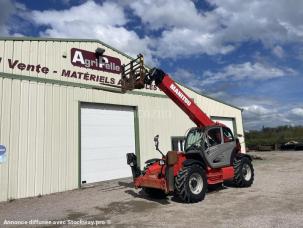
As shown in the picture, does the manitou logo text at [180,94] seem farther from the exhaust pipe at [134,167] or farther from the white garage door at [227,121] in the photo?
the white garage door at [227,121]

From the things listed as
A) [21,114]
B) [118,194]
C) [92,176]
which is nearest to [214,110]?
[92,176]

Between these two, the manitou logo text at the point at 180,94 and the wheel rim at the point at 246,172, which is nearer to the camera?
the manitou logo text at the point at 180,94

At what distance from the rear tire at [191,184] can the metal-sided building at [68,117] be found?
6.05 m

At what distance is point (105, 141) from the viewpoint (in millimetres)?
15273

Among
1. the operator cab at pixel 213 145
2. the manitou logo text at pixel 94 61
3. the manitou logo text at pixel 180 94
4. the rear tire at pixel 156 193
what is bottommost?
the rear tire at pixel 156 193

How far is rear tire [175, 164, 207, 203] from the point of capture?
9156 mm

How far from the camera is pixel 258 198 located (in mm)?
9633

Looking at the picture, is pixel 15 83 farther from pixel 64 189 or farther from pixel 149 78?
pixel 149 78

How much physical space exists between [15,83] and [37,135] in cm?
224

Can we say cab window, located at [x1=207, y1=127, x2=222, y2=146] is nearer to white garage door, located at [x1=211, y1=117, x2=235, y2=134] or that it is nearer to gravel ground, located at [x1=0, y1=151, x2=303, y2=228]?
gravel ground, located at [x1=0, y1=151, x2=303, y2=228]

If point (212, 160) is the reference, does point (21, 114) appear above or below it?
above

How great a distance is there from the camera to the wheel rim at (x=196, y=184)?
9.60 metres

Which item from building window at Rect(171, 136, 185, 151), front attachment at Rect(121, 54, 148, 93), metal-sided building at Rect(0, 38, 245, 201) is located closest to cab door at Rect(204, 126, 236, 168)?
front attachment at Rect(121, 54, 148, 93)

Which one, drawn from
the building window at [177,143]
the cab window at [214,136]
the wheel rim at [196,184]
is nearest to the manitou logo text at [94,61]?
the building window at [177,143]
